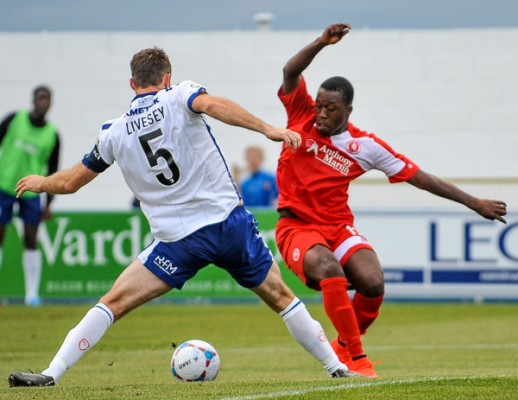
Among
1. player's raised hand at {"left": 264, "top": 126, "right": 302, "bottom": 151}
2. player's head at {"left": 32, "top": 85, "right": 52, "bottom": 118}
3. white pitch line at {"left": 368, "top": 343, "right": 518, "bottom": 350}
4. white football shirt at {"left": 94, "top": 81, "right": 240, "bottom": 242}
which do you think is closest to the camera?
player's raised hand at {"left": 264, "top": 126, "right": 302, "bottom": 151}

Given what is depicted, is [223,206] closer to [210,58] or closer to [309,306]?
[309,306]

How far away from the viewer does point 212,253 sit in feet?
25.3

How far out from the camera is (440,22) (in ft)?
74.9

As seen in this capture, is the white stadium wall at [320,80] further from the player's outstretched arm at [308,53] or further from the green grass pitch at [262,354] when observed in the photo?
the player's outstretched arm at [308,53]

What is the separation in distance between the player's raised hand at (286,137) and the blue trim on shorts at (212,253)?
35.6 inches

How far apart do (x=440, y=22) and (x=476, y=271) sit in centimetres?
696

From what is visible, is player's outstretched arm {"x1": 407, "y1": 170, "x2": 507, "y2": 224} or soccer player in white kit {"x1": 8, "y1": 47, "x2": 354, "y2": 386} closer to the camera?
soccer player in white kit {"x1": 8, "y1": 47, "x2": 354, "y2": 386}

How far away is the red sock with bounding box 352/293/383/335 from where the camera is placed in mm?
9276

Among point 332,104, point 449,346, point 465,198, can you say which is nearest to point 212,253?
point 332,104

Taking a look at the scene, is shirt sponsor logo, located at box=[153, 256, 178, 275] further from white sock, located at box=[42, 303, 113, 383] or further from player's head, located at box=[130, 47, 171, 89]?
→ player's head, located at box=[130, 47, 171, 89]

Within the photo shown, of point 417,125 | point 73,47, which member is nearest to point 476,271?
point 417,125

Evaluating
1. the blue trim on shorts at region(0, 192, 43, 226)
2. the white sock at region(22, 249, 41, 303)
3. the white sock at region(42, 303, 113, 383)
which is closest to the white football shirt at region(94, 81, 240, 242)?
the white sock at region(42, 303, 113, 383)

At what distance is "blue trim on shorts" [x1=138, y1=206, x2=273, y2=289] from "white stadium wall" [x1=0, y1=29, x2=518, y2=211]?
14.8m

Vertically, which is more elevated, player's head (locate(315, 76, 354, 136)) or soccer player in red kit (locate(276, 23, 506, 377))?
player's head (locate(315, 76, 354, 136))
